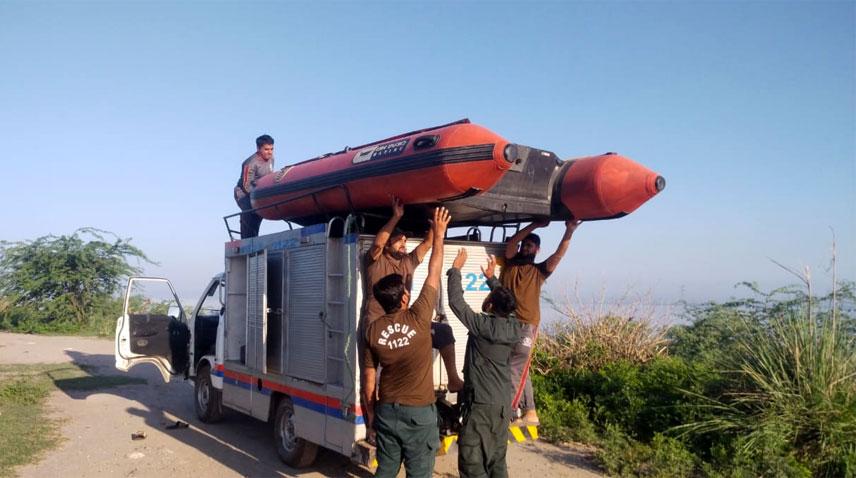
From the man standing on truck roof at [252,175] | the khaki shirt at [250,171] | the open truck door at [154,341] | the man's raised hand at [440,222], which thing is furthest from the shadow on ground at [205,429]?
the khaki shirt at [250,171]

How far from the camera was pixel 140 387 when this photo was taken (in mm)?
11773

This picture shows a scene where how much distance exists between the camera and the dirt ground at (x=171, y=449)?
262 inches

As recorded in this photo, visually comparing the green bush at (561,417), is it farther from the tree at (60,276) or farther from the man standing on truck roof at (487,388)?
the tree at (60,276)

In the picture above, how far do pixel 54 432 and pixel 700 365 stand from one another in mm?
7871

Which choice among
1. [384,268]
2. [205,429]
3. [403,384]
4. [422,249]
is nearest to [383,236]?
[384,268]

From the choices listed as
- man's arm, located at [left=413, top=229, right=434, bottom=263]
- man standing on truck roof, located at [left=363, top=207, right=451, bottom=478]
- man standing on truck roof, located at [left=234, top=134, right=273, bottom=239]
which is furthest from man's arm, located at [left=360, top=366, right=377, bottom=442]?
man standing on truck roof, located at [left=234, top=134, right=273, bottom=239]

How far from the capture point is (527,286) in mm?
5918

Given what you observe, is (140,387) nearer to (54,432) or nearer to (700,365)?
(54,432)

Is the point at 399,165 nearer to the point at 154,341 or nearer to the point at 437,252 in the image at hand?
the point at 437,252

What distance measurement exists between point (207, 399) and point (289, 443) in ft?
8.56

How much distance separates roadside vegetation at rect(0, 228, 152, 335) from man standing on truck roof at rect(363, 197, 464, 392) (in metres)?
19.3

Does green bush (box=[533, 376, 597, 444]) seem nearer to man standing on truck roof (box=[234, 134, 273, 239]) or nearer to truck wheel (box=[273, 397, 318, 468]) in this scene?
truck wheel (box=[273, 397, 318, 468])

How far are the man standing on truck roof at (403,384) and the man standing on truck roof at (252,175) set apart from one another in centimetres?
440

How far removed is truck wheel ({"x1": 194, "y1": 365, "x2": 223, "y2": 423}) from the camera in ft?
28.9
